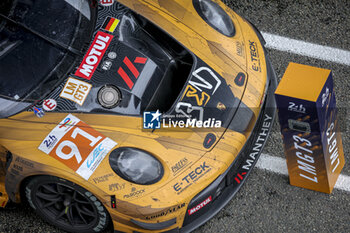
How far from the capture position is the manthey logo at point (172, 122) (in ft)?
10.2

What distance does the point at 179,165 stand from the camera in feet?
9.89

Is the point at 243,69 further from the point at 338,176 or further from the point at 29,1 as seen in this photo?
the point at 29,1

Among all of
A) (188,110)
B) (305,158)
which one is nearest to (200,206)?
(188,110)

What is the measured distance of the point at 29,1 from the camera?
11.5ft

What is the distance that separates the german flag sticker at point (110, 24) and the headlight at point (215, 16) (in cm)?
65

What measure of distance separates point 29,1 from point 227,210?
7.43 feet

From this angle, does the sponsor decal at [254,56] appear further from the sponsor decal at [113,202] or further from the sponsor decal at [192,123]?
the sponsor decal at [113,202]

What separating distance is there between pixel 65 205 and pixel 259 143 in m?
1.57

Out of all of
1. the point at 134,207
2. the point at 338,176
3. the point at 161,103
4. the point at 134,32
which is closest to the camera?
the point at 134,207

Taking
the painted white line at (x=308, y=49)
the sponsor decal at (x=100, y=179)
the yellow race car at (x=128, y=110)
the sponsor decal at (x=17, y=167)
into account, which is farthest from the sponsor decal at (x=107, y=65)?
the painted white line at (x=308, y=49)

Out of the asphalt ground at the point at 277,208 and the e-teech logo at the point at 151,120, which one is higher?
the e-teech logo at the point at 151,120

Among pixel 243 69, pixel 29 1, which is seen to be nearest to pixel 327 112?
pixel 243 69

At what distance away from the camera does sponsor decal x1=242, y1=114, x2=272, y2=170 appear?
139 inches

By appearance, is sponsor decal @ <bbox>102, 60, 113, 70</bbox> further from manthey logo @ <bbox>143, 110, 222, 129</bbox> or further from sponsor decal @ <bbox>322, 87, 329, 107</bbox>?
sponsor decal @ <bbox>322, 87, 329, 107</bbox>
